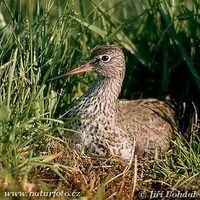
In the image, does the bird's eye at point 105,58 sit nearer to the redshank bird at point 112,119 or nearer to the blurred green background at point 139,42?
the redshank bird at point 112,119

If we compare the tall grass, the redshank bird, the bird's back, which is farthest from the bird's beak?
the bird's back

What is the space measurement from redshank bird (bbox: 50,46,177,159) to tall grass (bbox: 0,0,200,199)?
25 cm

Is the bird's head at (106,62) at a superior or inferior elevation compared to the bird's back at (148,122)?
superior

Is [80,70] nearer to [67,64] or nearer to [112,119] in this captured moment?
[67,64]

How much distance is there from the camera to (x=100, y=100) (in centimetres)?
716

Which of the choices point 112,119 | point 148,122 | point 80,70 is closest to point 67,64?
point 80,70

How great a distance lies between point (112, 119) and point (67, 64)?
0.72 m

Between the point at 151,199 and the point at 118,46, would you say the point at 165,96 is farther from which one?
the point at 151,199

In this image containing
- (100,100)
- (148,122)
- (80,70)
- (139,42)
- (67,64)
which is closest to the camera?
(80,70)

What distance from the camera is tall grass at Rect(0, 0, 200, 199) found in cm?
588

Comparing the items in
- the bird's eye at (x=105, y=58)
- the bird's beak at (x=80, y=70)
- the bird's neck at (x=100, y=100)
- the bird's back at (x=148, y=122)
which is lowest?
the bird's back at (x=148, y=122)

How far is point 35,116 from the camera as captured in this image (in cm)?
635

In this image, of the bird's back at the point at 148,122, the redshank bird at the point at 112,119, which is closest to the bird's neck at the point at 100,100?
the redshank bird at the point at 112,119

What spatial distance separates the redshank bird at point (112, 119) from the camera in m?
6.85
